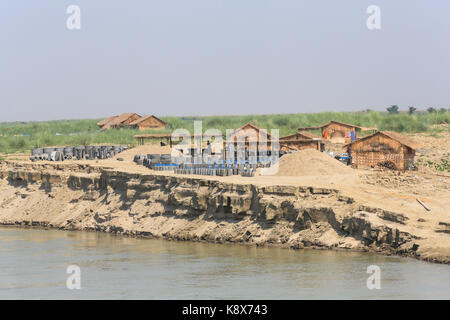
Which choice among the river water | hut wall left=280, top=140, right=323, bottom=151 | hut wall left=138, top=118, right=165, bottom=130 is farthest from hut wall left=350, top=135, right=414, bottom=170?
hut wall left=138, top=118, right=165, bottom=130

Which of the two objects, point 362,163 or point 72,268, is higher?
point 362,163

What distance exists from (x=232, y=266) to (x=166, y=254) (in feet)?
11.8

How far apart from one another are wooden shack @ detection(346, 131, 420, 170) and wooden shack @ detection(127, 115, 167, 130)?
2981 centimetres

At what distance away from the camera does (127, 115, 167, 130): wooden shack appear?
6675 cm

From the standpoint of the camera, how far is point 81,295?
74.2 ft

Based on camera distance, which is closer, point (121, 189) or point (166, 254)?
point (166, 254)

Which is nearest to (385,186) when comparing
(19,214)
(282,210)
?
(282,210)

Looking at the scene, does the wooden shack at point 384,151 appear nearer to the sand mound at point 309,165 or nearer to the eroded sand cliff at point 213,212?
the sand mound at point 309,165

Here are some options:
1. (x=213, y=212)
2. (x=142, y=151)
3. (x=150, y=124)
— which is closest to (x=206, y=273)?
(x=213, y=212)

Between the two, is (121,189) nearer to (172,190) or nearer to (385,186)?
(172,190)

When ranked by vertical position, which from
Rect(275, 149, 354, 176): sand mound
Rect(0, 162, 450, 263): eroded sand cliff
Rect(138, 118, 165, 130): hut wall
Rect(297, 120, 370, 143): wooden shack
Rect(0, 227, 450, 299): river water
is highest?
Rect(138, 118, 165, 130): hut wall

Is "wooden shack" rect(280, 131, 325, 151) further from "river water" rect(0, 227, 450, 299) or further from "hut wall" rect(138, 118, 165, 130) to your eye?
"hut wall" rect(138, 118, 165, 130)
